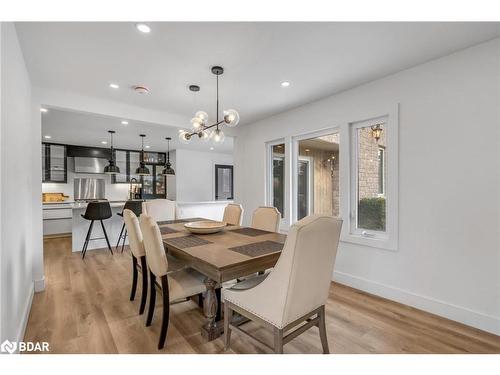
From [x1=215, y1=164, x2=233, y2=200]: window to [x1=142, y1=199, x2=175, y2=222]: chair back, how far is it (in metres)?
4.25

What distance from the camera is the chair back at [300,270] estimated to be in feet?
4.41

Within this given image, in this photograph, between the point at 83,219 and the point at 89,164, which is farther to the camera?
the point at 89,164

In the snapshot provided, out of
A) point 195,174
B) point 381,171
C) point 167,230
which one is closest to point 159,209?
point 167,230

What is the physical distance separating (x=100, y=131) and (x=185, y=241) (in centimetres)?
414

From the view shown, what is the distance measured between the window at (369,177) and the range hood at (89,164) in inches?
257

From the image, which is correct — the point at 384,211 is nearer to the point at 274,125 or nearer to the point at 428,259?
the point at 428,259

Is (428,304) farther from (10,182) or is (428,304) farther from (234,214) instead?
(10,182)

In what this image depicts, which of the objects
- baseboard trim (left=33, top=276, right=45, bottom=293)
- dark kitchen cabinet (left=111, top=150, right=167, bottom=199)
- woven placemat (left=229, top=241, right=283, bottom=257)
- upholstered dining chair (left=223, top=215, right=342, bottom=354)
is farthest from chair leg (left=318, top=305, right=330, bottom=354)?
dark kitchen cabinet (left=111, top=150, right=167, bottom=199)

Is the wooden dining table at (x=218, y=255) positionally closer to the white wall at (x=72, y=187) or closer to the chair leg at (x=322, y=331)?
the chair leg at (x=322, y=331)

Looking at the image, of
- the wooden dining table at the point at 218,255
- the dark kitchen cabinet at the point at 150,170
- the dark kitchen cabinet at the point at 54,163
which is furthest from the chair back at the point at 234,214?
the dark kitchen cabinet at the point at 54,163

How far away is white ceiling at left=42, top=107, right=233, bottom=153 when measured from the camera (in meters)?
4.03

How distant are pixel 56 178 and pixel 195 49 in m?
6.12

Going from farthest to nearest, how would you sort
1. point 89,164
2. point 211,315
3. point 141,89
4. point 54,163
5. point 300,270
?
point 89,164
point 54,163
point 141,89
point 211,315
point 300,270

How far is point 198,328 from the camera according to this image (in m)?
2.08
